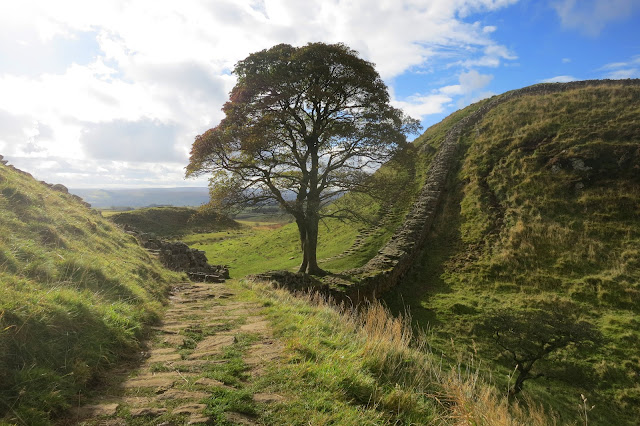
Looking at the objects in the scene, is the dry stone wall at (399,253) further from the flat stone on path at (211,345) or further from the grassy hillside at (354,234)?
the flat stone on path at (211,345)

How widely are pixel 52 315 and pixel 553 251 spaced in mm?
21470

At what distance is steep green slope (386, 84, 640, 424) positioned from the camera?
1058 centimetres

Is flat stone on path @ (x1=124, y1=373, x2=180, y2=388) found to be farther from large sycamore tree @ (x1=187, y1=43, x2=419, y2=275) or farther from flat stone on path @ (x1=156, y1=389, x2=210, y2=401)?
large sycamore tree @ (x1=187, y1=43, x2=419, y2=275)

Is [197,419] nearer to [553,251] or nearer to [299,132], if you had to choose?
[299,132]

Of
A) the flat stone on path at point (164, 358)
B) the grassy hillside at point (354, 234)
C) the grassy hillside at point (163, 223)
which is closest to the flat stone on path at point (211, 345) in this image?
the flat stone on path at point (164, 358)

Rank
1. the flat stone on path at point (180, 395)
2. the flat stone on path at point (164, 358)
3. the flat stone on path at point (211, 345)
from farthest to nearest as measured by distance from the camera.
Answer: the flat stone on path at point (211, 345) < the flat stone on path at point (164, 358) < the flat stone on path at point (180, 395)

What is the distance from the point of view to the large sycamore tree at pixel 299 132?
16062 millimetres

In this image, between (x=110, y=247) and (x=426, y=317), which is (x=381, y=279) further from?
(x=110, y=247)

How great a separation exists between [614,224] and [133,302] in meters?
23.5

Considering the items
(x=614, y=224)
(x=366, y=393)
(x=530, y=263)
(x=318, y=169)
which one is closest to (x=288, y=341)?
(x=366, y=393)

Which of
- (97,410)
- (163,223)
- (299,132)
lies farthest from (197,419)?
(163,223)

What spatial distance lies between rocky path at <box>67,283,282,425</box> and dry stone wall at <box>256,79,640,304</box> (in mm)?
7007

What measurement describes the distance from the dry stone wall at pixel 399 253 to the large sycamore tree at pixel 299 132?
3.13 metres

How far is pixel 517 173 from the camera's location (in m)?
23.7
